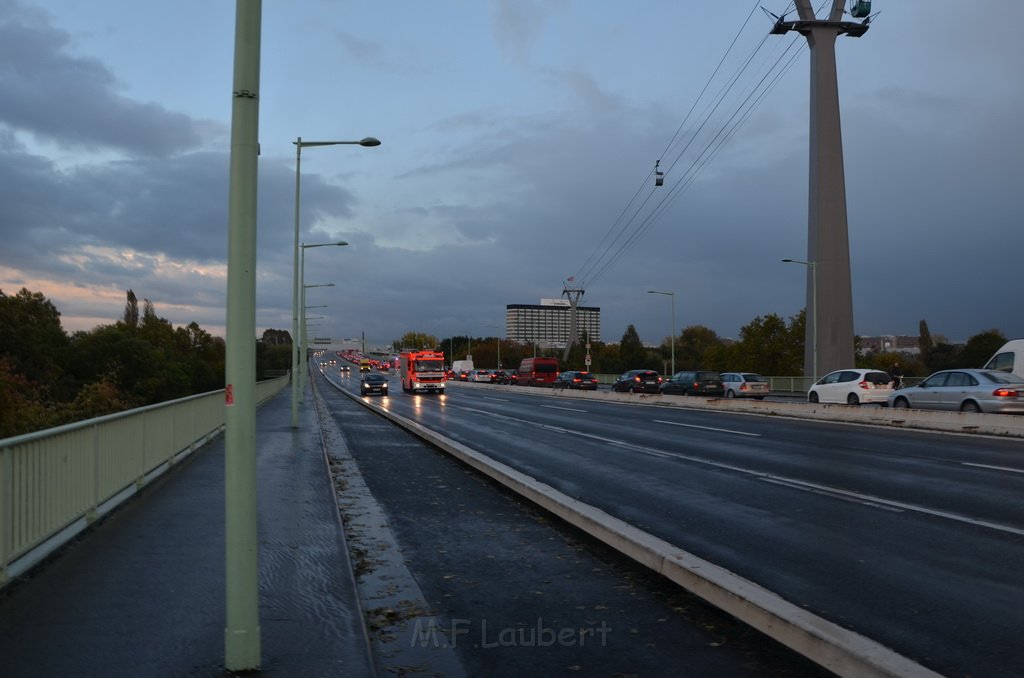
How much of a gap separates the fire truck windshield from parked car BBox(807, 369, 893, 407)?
101 feet

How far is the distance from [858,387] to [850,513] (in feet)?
74.1

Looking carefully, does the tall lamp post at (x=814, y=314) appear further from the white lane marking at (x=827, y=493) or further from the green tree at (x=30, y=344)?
the green tree at (x=30, y=344)

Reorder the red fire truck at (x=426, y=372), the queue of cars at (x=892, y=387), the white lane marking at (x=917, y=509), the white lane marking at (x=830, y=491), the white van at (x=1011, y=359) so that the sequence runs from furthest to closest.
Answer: the red fire truck at (x=426, y=372), the white van at (x=1011, y=359), the queue of cars at (x=892, y=387), the white lane marking at (x=830, y=491), the white lane marking at (x=917, y=509)

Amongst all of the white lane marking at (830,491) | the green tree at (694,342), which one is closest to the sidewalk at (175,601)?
the white lane marking at (830,491)

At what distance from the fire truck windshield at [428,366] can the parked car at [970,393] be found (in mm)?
36666

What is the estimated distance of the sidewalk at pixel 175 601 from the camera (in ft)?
14.9

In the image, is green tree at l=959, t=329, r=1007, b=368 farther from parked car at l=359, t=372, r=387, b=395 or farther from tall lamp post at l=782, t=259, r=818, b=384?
parked car at l=359, t=372, r=387, b=395

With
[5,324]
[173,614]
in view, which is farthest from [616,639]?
[5,324]

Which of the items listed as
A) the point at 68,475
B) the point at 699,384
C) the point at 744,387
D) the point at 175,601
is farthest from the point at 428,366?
the point at 175,601

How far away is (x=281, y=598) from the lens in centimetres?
576

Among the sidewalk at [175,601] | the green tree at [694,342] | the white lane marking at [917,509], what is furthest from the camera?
the green tree at [694,342]

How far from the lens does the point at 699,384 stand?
4269 centimetres

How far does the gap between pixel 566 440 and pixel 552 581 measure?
13.2 m

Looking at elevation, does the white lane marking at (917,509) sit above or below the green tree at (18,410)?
above
